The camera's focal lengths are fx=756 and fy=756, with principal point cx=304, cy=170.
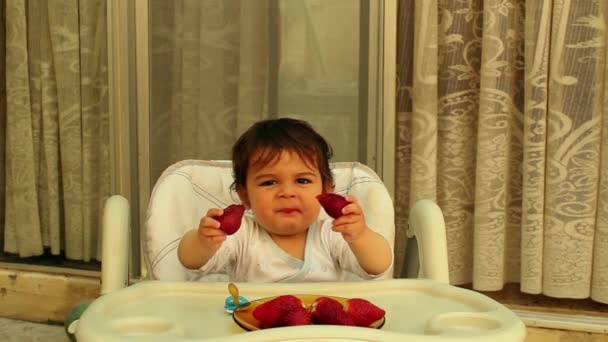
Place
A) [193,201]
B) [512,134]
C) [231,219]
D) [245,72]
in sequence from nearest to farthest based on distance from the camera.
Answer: [231,219] < [193,201] < [512,134] < [245,72]

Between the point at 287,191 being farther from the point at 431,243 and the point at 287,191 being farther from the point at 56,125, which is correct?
the point at 56,125

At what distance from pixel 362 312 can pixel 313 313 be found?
69mm

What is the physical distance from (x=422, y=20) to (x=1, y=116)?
Answer: 4.99ft

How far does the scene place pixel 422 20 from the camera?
206 cm

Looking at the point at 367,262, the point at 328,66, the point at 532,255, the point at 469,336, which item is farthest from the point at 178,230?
the point at 532,255

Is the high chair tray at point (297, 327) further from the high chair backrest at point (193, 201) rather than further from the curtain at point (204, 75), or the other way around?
the curtain at point (204, 75)

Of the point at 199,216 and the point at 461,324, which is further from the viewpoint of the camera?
the point at 199,216

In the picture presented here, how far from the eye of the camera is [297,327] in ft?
3.08

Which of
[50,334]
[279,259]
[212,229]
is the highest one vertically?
[212,229]

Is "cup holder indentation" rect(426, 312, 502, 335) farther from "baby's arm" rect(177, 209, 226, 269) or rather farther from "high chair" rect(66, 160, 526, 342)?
"baby's arm" rect(177, 209, 226, 269)

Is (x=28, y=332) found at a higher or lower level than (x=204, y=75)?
lower

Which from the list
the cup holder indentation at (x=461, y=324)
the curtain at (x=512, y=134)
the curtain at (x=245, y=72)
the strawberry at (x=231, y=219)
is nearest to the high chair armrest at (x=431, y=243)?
the cup holder indentation at (x=461, y=324)

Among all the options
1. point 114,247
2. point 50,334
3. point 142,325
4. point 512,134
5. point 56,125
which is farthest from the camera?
point 56,125

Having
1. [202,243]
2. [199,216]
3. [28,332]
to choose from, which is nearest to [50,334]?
[28,332]
